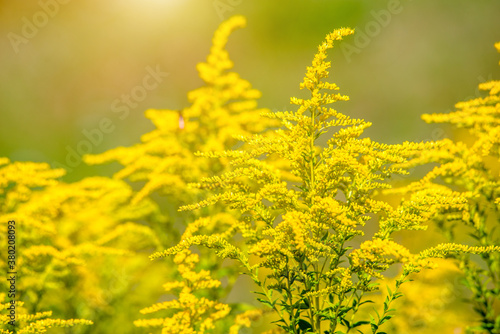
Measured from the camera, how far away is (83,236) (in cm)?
257

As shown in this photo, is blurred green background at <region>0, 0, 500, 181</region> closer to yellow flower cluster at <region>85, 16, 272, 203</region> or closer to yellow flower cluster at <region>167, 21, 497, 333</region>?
yellow flower cluster at <region>85, 16, 272, 203</region>

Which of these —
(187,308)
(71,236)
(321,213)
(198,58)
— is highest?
(198,58)

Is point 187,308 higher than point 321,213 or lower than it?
lower

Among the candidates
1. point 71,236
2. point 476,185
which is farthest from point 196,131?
point 476,185

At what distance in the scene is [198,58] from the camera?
339cm

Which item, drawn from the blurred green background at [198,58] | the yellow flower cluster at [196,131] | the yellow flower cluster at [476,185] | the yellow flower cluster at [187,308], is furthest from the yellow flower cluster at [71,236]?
the yellow flower cluster at [476,185]

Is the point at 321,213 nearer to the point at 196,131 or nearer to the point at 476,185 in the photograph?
the point at 476,185

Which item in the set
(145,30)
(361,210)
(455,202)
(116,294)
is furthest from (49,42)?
(455,202)

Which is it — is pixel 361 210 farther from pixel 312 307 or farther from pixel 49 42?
pixel 49 42

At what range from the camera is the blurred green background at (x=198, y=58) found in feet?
10.1

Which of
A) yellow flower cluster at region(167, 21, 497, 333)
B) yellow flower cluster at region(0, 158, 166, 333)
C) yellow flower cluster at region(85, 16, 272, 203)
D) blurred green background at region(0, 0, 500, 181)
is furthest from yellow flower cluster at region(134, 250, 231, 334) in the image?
blurred green background at region(0, 0, 500, 181)

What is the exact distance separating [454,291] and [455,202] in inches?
49.3

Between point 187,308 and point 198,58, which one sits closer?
point 187,308

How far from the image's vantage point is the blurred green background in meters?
3.07
